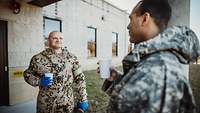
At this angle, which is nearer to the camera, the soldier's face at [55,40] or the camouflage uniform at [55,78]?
→ the camouflage uniform at [55,78]

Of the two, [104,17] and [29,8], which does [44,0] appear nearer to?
[29,8]

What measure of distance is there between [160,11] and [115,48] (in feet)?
46.7

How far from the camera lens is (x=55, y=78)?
3.17 meters

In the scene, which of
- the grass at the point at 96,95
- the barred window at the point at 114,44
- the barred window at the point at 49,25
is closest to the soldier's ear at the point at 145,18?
the grass at the point at 96,95

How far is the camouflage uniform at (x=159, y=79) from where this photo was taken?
1127mm

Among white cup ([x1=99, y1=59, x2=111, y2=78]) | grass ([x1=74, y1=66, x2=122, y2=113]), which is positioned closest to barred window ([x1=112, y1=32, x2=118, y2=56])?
grass ([x1=74, y1=66, x2=122, y2=113])

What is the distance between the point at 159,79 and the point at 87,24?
10.5 metres

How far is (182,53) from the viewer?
1.23 metres

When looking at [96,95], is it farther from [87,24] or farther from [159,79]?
[159,79]

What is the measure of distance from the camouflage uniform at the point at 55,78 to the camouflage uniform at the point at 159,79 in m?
1.97

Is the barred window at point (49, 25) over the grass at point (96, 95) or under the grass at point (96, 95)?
over

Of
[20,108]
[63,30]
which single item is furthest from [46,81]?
[63,30]

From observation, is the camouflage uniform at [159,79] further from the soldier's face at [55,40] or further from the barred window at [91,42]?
the barred window at [91,42]

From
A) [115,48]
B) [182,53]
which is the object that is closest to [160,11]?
[182,53]
